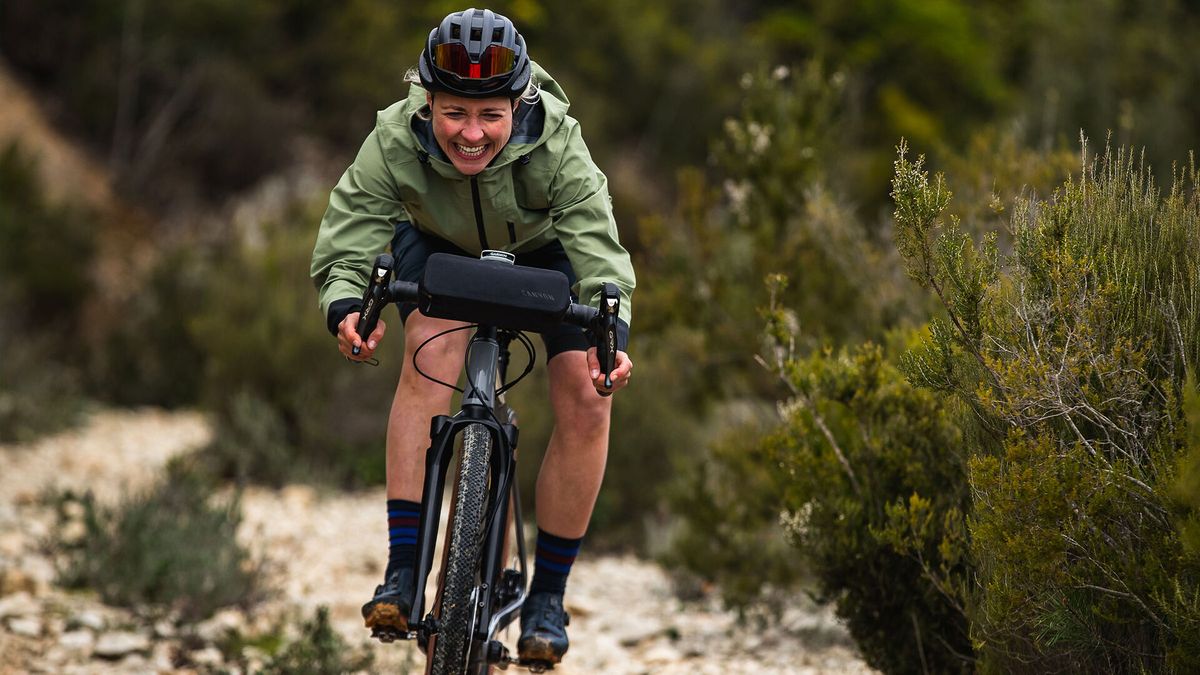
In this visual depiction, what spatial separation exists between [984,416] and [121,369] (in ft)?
29.8

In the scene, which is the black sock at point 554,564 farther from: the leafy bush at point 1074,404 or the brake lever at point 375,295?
the leafy bush at point 1074,404

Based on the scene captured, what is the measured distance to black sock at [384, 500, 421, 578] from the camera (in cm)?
345

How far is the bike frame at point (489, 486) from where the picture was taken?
3.23m

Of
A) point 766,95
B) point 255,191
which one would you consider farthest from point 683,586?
point 255,191

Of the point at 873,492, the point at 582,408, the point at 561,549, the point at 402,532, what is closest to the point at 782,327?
the point at 873,492

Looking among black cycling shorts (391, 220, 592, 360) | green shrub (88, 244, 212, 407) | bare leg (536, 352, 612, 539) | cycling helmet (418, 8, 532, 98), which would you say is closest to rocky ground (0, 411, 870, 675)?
bare leg (536, 352, 612, 539)

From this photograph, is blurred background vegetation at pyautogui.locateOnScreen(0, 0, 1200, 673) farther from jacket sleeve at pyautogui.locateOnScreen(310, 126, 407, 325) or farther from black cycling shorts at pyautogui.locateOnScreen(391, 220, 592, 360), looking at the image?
jacket sleeve at pyautogui.locateOnScreen(310, 126, 407, 325)

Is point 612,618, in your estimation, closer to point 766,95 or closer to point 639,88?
point 766,95

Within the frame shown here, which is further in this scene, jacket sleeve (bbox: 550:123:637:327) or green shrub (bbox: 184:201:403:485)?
green shrub (bbox: 184:201:403:485)

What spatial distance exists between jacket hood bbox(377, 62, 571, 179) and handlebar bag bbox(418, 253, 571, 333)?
0.39 metres

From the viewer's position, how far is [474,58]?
3.28 m

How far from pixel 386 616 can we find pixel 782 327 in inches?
62.6

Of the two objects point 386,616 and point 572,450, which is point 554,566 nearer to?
point 572,450


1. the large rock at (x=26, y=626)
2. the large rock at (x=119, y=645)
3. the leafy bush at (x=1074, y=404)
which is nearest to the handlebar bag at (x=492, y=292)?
the leafy bush at (x=1074, y=404)
